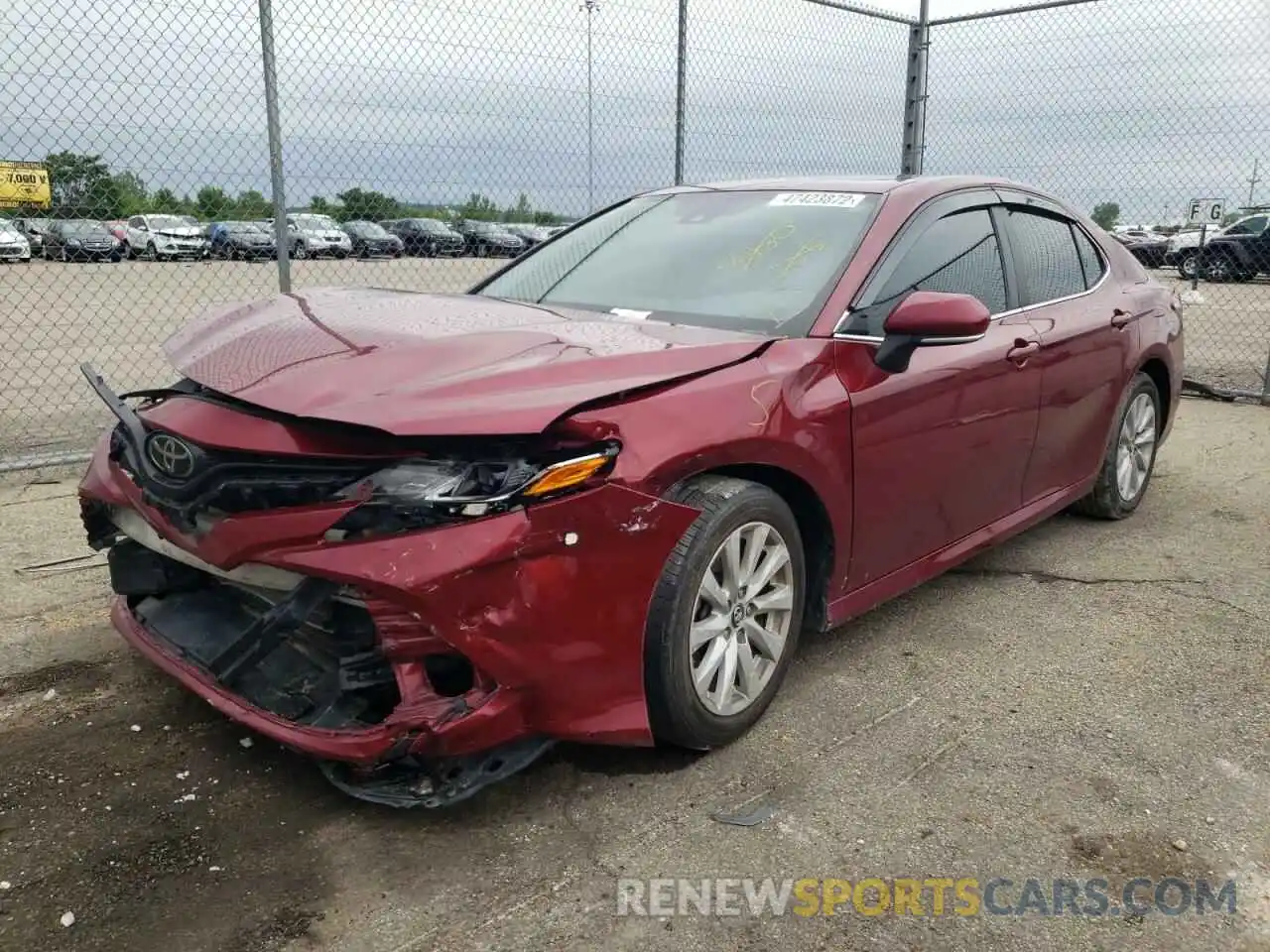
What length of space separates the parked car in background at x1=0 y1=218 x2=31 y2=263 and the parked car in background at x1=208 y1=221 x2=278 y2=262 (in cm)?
111

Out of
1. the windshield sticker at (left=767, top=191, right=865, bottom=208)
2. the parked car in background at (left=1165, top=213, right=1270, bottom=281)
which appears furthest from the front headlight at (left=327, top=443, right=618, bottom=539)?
the parked car in background at (left=1165, top=213, right=1270, bottom=281)

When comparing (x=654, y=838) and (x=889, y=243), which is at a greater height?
(x=889, y=243)

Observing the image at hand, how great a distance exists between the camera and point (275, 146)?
17.5ft

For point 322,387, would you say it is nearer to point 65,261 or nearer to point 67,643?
point 67,643

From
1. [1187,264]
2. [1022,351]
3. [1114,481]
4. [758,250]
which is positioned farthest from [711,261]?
[1187,264]

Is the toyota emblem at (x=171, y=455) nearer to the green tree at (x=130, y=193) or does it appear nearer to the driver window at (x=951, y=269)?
the driver window at (x=951, y=269)

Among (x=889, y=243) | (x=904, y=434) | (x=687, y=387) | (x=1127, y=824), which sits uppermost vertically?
(x=889, y=243)

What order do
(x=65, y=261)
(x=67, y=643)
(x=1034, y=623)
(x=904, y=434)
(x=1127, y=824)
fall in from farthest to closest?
(x=65, y=261), (x=1034, y=623), (x=67, y=643), (x=904, y=434), (x=1127, y=824)

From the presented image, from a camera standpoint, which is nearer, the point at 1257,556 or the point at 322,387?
the point at 322,387

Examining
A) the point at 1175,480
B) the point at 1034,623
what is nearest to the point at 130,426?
the point at 1034,623

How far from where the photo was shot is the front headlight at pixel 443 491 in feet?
7.24

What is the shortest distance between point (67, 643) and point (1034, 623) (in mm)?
3433

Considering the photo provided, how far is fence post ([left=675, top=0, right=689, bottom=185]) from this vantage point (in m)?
6.82

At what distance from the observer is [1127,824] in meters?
2.57
